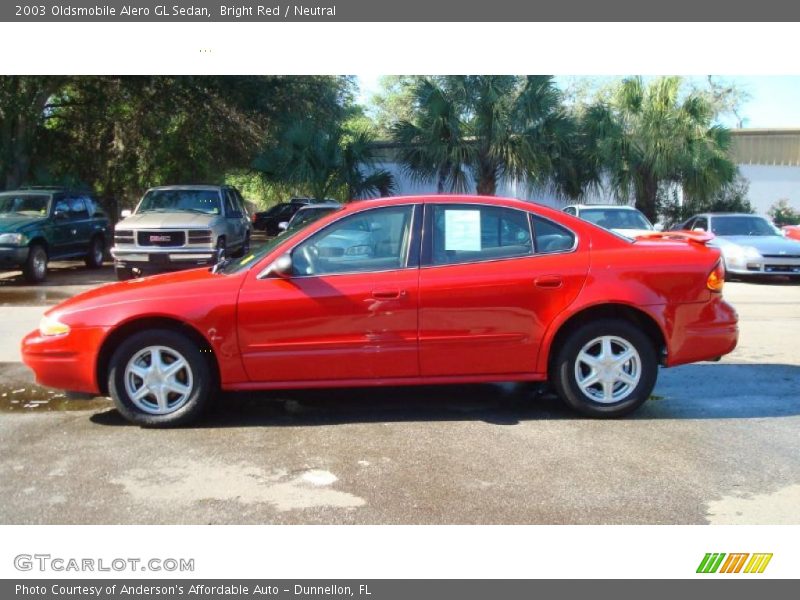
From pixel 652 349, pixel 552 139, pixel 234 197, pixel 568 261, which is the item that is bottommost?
pixel 652 349

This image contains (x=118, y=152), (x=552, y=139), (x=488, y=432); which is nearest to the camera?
(x=488, y=432)

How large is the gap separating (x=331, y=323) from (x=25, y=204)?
12.5 m

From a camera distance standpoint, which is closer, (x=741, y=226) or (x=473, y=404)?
(x=473, y=404)

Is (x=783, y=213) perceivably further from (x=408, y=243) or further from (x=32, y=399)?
(x=32, y=399)

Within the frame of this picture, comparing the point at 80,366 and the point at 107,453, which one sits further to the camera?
the point at 80,366

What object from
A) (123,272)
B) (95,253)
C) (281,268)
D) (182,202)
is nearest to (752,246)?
(182,202)

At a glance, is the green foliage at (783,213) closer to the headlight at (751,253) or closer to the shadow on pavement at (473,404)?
the headlight at (751,253)

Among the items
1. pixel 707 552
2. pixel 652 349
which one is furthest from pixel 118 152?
pixel 707 552

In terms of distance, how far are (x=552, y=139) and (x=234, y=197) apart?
9.16m

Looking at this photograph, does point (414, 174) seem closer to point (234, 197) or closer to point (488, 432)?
point (234, 197)

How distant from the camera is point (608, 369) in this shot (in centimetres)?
543

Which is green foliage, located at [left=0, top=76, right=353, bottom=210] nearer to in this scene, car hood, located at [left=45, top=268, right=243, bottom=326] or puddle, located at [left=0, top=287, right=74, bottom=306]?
puddle, located at [left=0, top=287, right=74, bottom=306]

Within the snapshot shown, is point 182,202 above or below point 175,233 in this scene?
above

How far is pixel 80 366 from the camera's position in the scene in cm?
525
